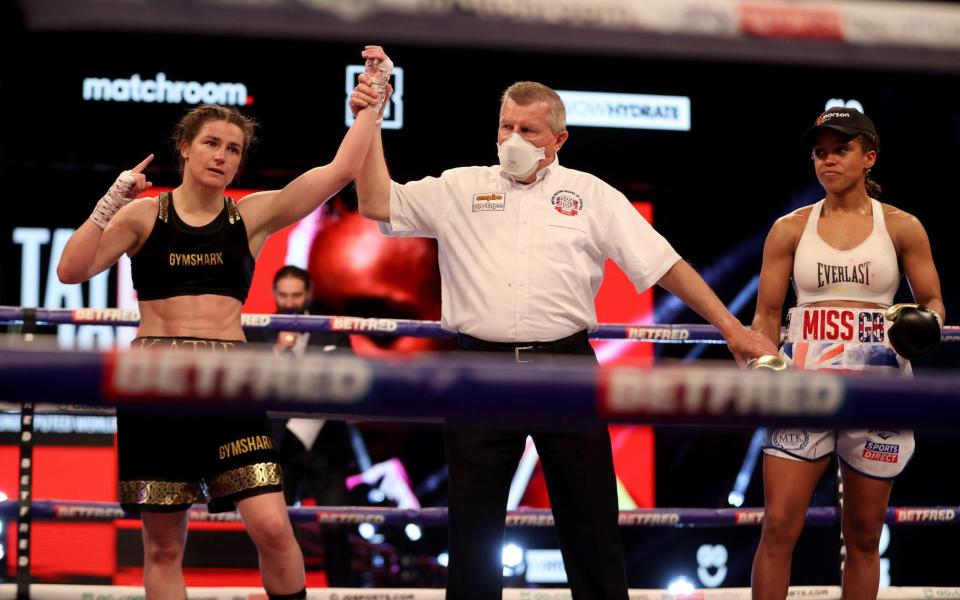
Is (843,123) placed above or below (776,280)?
above

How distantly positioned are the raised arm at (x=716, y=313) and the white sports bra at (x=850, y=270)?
342 millimetres

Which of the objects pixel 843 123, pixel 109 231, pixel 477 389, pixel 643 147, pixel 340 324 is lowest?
pixel 477 389

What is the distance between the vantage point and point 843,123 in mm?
2764

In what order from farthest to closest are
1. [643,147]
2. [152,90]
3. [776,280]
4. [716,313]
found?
1. [643,147]
2. [152,90]
3. [776,280]
4. [716,313]

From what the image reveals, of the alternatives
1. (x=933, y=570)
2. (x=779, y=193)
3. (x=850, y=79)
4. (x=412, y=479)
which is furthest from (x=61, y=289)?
(x=933, y=570)

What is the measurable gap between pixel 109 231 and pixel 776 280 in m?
1.75

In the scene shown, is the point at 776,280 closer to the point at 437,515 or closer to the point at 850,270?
the point at 850,270

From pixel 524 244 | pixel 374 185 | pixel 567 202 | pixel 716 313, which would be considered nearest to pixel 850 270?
pixel 716 313

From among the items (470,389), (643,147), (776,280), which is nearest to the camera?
(470,389)

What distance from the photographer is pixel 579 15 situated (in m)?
1.28

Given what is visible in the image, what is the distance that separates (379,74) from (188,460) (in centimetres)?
103

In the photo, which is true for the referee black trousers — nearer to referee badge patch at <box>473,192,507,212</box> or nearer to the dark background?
referee badge patch at <box>473,192,507,212</box>

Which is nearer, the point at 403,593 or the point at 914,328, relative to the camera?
the point at 914,328

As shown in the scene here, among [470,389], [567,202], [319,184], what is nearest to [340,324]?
[319,184]
